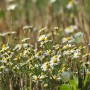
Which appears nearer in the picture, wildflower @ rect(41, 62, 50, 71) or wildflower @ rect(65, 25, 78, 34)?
wildflower @ rect(41, 62, 50, 71)

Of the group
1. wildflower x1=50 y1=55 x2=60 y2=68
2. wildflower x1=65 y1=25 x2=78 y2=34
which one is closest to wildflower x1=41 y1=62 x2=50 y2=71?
wildflower x1=50 y1=55 x2=60 y2=68

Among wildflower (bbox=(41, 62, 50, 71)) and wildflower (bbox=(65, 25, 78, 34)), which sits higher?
wildflower (bbox=(65, 25, 78, 34))

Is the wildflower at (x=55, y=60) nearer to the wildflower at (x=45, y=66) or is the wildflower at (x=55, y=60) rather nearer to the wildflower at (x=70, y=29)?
the wildflower at (x=45, y=66)

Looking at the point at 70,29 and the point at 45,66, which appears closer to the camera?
the point at 45,66

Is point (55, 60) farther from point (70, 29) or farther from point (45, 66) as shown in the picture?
point (70, 29)

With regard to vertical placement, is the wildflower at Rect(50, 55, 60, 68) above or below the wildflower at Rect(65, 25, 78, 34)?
below

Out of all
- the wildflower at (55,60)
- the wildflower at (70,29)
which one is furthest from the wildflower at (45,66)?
the wildflower at (70,29)

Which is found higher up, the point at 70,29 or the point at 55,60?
the point at 70,29

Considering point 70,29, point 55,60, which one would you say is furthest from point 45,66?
point 70,29

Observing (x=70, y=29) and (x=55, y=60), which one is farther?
(x=70, y=29)

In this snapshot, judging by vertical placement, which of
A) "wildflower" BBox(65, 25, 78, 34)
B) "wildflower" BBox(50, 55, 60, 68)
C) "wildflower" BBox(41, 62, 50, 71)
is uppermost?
"wildflower" BBox(65, 25, 78, 34)

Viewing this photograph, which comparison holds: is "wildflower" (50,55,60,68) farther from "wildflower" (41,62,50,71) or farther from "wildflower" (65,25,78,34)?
"wildflower" (65,25,78,34)

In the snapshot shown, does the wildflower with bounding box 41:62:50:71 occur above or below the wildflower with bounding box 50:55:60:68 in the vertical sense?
below
